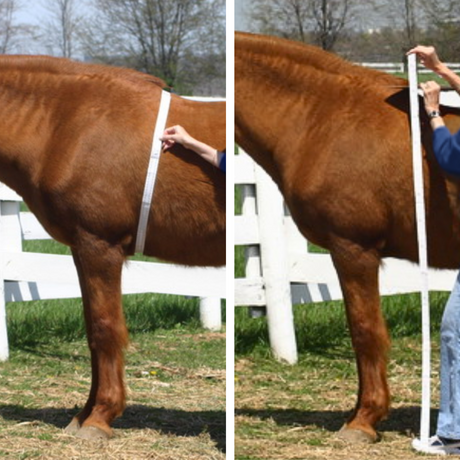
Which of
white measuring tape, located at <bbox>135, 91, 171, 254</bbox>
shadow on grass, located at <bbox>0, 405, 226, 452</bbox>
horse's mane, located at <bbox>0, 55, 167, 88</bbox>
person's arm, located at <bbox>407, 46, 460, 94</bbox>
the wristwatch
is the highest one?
horse's mane, located at <bbox>0, 55, 167, 88</bbox>

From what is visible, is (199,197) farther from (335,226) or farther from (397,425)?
(397,425)

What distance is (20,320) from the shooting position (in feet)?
17.1

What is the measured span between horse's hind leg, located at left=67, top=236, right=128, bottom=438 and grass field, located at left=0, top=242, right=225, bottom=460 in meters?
0.10

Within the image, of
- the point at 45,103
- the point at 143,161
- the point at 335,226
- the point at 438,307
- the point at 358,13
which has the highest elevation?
the point at 358,13

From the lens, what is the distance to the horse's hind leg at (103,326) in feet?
11.3

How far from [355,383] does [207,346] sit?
1235 mm

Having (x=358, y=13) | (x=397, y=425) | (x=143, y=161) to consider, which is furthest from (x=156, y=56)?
(x=397, y=425)

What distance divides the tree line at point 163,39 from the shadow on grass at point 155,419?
1288 millimetres

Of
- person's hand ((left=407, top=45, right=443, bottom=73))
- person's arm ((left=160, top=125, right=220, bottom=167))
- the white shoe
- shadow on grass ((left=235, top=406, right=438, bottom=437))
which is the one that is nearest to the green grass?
shadow on grass ((left=235, top=406, right=438, bottom=437))

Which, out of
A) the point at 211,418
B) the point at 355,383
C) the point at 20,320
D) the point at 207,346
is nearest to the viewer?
the point at 355,383

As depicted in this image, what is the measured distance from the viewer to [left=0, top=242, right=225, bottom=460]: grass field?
11.6 ft

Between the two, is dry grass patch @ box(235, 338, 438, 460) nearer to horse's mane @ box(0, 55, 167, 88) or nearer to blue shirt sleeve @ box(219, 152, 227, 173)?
blue shirt sleeve @ box(219, 152, 227, 173)

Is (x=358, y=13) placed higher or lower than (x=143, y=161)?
higher

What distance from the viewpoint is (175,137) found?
337 centimetres
